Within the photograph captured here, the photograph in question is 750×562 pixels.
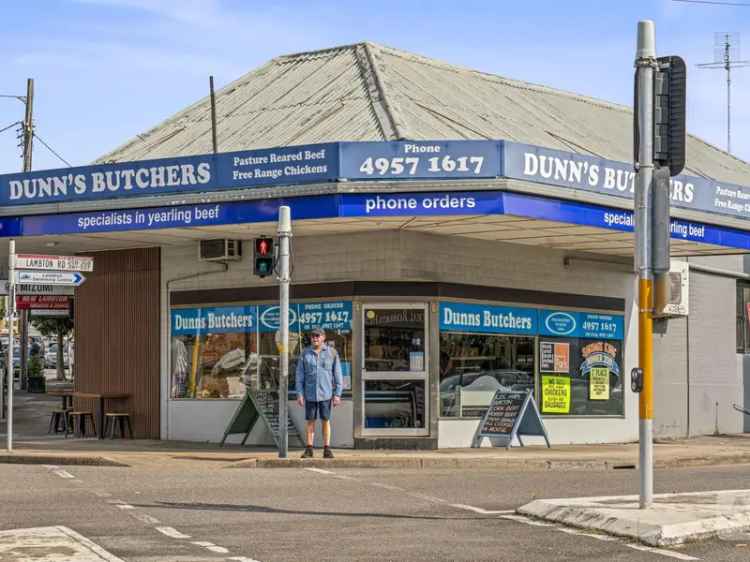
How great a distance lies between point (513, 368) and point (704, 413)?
20.8 ft

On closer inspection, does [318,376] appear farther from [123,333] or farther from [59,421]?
[59,421]

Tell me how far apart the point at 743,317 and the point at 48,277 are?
15921 mm

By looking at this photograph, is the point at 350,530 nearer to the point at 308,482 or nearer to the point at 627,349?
the point at 308,482

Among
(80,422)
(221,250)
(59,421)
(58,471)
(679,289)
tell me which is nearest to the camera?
(58,471)

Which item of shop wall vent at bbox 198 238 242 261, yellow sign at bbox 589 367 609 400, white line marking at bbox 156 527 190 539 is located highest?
shop wall vent at bbox 198 238 242 261

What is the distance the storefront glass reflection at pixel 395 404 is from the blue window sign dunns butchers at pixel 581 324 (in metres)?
3.15

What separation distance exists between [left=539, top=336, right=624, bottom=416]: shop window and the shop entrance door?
115 inches

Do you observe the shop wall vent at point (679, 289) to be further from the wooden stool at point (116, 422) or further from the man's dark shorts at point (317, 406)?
the wooden stool at point (116, 422)

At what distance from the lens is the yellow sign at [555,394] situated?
2370 cm

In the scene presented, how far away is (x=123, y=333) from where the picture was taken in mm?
24500

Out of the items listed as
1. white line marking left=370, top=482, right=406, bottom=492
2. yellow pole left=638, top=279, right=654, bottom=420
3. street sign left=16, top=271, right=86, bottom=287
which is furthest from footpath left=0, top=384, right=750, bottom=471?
yellow pole left=638, top=279, right=654, bottom=420

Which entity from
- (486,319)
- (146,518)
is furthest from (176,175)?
(146,518)

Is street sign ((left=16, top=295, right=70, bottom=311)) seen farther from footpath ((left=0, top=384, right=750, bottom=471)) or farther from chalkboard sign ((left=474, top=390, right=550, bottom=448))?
chalkboard sign ((left=474, top=390, right=550, bottom=448))

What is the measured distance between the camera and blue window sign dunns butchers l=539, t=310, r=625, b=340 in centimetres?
2384
